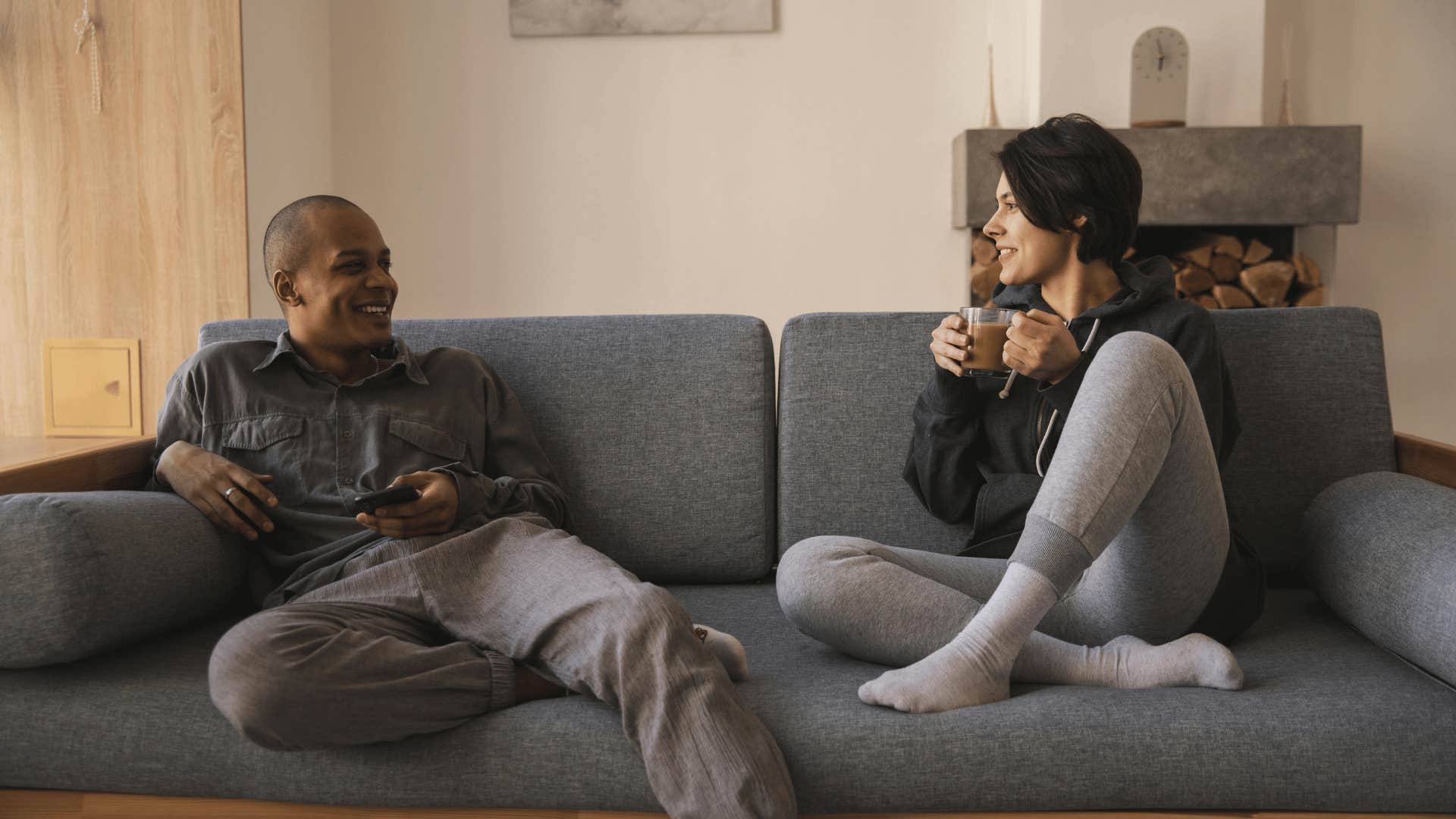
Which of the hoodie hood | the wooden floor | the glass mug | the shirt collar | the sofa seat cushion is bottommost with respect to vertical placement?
the wooden floor

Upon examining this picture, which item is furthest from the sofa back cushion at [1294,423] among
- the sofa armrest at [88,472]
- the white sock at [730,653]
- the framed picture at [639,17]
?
the framed picture at [639,17]

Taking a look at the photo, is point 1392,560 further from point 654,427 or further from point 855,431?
point 654,427

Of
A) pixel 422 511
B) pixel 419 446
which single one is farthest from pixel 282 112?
pixel 422 511

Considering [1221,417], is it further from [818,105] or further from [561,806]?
[818,105]

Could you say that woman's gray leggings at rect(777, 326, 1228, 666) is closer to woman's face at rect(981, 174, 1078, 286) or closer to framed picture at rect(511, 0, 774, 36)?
woman's face at rect(981, 174, 1078, 286)

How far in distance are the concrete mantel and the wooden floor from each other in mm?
2433

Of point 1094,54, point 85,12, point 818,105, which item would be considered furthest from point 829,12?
point 85,12

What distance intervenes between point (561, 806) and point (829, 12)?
3065 millimetres

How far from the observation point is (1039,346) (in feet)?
4.72

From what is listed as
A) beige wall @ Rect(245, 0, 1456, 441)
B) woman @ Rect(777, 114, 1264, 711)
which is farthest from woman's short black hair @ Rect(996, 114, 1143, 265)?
beige wall @ Rect(245, 0, 1456, 441)

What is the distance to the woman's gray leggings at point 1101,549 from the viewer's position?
123 centimetres

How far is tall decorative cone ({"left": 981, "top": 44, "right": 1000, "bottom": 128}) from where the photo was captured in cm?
353

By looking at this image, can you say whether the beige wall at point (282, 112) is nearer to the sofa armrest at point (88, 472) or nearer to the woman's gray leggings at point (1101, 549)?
the sofa armrest at point (88, 472)

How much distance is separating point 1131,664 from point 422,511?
2.89 feet
